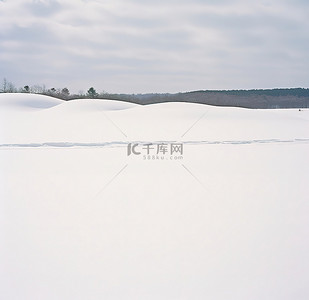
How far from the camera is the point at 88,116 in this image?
10.8 metres

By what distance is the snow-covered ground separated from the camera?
1906mm

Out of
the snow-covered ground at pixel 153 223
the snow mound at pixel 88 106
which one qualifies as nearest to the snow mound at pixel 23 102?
the snow mound at pixel 88 106

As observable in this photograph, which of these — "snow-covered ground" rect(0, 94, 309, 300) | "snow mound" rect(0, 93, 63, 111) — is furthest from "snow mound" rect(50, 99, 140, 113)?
"snow-covered ground" rect(0, 94, 309, 300)

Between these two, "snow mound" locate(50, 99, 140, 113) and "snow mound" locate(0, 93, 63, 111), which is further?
"snow mound" locate(0, 93, 63, 111)

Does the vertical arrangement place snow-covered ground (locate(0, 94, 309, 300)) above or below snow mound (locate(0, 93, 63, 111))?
below

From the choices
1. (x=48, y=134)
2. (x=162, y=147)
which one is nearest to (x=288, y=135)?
(x=162, y=147)

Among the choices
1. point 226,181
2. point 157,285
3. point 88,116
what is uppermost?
point 88,116

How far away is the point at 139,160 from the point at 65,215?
255 cm

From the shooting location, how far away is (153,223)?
2709 millimetres

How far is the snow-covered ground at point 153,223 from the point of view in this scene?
6.25 ft

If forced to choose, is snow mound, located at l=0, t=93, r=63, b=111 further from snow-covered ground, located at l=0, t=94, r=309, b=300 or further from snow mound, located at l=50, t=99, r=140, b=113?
snow-covered ground, located at l=0, t=94, r=309, b=300

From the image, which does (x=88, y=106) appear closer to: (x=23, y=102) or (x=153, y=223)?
(x=23, y=102)

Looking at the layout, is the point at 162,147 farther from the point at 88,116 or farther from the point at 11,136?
the point at 88,116

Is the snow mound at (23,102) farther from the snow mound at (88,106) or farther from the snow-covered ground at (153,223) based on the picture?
the snow-covered ground at (153,223)
